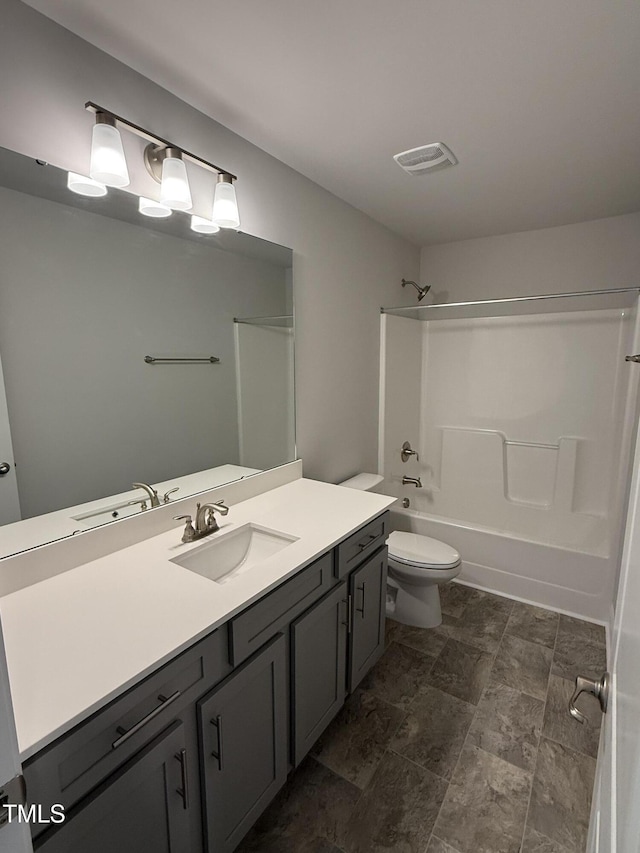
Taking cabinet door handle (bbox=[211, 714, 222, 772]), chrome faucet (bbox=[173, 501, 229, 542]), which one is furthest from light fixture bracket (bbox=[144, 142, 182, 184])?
cabinet door handle (bbox=[211, 714, 222, 772])

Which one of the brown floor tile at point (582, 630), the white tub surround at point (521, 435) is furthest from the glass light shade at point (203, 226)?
the brown floor tile at point (582, 630)

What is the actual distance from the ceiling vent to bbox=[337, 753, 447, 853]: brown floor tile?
252 cm

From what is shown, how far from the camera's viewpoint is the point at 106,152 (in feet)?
3.97

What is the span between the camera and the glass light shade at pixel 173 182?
4.53 ft

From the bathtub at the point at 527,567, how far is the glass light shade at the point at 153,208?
7.56ft

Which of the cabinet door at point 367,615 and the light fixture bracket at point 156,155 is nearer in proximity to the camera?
the light fixture bracket at point 156,155

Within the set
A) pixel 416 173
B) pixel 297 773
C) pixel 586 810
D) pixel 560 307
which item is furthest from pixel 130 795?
pixel 560 307

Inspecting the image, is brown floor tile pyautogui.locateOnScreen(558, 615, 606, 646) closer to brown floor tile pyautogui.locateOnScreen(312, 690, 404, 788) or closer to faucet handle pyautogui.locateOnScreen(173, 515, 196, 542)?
brown floor tile pyautogui.locateOnScreen(312, 690, 404, 788)

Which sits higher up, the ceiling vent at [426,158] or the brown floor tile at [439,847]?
the ceiling vent at [426,158]

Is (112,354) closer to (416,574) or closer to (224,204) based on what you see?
(224,204)

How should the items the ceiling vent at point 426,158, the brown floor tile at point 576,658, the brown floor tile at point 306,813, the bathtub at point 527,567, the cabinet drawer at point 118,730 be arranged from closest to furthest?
the cabinet drawer at point 118,730 < the brown floor tile at point 306,813 < the ceiling vent at point 426,158 < the brown floor tile at point 576,658 < the bathtub at point 527,567

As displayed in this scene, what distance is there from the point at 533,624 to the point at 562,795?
106 cm

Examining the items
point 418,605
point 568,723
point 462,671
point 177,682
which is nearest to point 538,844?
point 568,723

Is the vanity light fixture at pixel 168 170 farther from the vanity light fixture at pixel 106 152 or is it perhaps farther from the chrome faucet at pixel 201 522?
the chrome faucet at pixel 201 522
